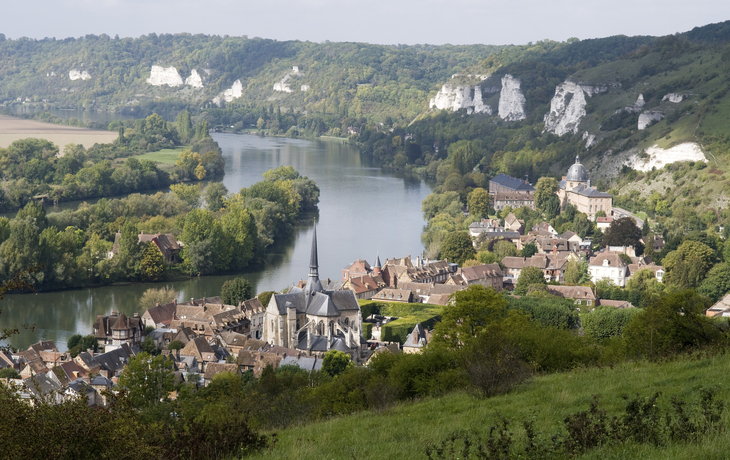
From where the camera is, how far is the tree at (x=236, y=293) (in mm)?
38031

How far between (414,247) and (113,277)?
1860 centimetres

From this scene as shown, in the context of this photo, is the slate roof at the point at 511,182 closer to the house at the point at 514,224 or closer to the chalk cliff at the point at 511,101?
the house at the point at 514,224

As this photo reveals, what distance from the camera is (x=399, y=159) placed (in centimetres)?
10062

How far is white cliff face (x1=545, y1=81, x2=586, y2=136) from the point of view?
9256cm

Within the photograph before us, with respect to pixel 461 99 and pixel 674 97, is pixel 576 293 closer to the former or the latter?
pixel 674 97

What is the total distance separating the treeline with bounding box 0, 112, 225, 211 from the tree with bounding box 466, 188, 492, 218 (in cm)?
2875

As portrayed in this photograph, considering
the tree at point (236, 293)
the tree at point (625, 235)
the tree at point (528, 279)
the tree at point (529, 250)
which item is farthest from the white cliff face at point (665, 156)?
the tree at point (236, 293)

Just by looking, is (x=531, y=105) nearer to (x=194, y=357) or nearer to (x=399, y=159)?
(x=399, y=159)

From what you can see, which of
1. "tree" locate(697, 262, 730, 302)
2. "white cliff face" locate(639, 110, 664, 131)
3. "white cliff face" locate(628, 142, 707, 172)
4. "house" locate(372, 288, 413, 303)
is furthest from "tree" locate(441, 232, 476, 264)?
"white cliff face" locate(639, 110, 664, 131)

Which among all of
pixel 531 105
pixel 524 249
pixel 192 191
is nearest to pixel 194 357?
pixel 524 249

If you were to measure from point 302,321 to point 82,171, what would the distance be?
4572cm

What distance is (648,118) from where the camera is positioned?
249 feet

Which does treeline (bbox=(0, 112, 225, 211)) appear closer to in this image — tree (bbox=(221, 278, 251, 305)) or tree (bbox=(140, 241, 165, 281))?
tree (bbox=(140, 241, 165, 281))

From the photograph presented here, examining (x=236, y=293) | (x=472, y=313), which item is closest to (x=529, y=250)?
(x=236, y=293)
